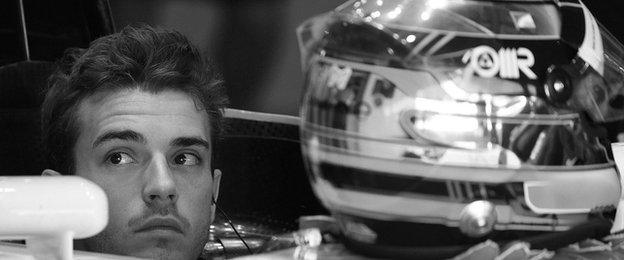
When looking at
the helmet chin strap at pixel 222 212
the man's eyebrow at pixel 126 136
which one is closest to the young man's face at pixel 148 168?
the man's eyebrow at pixel 126 136

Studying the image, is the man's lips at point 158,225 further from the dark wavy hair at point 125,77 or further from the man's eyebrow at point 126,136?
the dark wavy hair at point 125,77

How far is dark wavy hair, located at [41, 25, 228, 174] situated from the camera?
4.17ft

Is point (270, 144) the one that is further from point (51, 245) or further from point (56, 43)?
point (51, 245)

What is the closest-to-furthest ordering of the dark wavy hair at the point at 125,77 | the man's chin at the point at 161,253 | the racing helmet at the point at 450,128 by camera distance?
1. the racing helmet at the point at 450,128
2. the man's chin at the point at 161,253
3. the dark wavy hair at the point at 125,77

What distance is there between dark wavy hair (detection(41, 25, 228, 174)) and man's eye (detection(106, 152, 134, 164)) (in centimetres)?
12

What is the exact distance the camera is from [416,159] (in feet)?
2.16

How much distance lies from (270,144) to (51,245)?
81 centimetres

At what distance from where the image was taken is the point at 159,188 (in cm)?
99

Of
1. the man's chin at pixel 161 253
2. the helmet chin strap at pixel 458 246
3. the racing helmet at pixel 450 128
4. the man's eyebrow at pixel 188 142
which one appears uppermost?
the racing helmet at pixel 450 128

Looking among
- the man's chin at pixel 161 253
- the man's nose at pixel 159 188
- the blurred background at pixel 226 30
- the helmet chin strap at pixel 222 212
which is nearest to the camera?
the man's nose at pixel 159 188

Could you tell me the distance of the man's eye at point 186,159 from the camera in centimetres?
115

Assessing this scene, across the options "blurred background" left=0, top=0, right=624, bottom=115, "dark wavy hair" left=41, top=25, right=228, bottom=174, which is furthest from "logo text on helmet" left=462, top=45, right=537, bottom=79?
"blurred background" left=0, top=0, right=624, bottom=115

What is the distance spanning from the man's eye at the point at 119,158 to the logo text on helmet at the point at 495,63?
0.55 metres

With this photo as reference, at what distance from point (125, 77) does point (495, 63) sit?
0.69 metres
